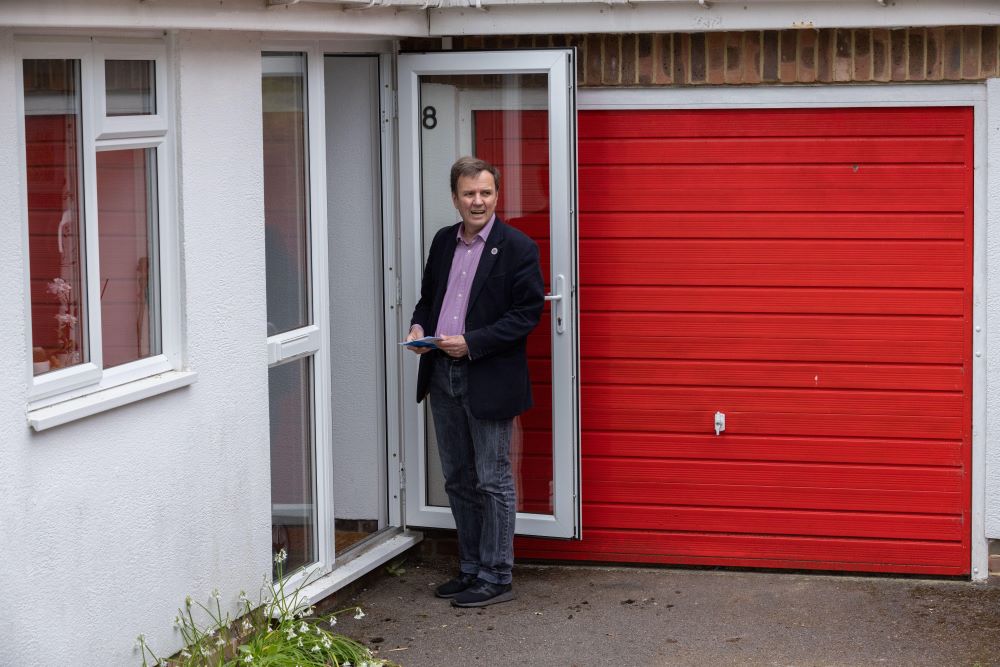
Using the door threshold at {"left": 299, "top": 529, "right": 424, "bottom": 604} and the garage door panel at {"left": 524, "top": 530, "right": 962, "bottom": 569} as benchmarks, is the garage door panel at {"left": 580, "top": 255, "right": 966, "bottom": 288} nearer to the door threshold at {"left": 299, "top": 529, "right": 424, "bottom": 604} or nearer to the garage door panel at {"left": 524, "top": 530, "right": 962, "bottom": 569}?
the garage door panel at {"left": 524, "top": 530, "right": 962, "bottom": 569}

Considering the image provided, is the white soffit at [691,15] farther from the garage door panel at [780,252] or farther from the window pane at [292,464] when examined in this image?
the window pane at [292,464]

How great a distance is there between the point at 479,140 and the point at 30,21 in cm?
304

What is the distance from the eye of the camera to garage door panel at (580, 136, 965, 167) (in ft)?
23.1

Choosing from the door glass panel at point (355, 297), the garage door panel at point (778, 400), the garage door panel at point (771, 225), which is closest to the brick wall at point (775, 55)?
the door glass panel at point (355, 297)

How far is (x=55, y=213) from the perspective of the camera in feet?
16.9

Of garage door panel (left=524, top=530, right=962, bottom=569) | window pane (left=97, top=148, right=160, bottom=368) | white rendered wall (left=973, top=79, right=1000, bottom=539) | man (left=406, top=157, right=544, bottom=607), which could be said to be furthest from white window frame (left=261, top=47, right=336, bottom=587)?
white rendered wall (left=973, top=79, right=1000, bottom=539)

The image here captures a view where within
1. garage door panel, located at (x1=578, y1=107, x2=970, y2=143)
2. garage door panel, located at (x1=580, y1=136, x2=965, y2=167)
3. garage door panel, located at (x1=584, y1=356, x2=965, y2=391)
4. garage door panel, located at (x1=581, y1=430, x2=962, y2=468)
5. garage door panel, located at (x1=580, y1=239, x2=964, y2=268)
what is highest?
garage door panel, located at (x1=578, y1=107, x2=970, y2=143)

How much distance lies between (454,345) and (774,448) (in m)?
1.76

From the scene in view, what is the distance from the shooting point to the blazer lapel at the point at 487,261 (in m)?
6.72

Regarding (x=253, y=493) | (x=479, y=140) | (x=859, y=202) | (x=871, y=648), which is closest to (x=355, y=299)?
(x=479, y=140)

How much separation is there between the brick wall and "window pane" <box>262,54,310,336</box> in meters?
1.04

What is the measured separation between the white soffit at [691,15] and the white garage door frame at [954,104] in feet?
1.14

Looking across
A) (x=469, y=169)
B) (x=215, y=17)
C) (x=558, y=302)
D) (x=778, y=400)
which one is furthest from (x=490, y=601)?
(x=215, y=17)

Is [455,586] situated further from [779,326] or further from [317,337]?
[779,326]
